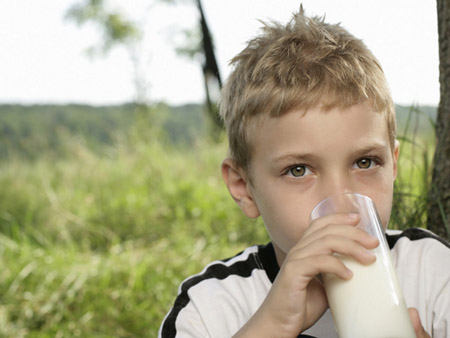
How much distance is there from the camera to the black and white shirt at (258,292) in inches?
60.4

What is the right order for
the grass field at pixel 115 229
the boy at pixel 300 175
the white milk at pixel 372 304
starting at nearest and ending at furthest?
the white milk at pixel 372 304
the boy at pixel 300 175
the grass field at pixel 115 229

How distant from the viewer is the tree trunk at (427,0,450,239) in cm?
210

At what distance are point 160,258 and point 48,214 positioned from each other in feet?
5.87

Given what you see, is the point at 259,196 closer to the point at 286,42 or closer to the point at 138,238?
the point at 286,42

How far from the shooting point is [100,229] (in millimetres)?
4527

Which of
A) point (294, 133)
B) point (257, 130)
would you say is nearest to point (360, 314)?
point (294, 133)

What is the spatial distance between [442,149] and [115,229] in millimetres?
3195

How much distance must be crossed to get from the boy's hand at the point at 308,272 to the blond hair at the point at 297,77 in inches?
16.4

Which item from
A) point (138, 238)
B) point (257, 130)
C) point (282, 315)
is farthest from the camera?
point (138, 238)

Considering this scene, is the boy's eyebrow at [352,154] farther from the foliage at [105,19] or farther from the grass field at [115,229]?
the foliage at [105,19]

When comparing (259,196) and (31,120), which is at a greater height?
(259,196)

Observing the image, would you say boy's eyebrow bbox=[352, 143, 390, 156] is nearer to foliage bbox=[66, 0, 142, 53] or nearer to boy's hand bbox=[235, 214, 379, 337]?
boy's hand bbox=[235, 214, 379, 337]

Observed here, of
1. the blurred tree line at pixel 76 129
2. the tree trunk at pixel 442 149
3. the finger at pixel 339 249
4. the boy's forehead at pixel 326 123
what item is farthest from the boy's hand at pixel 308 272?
the blurred tree line at pixel 76 129

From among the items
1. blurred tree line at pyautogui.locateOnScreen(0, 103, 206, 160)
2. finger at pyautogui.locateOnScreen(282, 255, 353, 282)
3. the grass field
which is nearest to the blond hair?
finger at pyautogui.locateOnScreen(282, 255, 353, 282)
